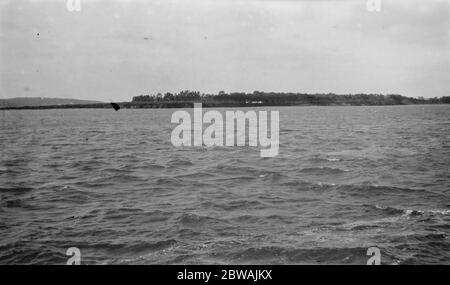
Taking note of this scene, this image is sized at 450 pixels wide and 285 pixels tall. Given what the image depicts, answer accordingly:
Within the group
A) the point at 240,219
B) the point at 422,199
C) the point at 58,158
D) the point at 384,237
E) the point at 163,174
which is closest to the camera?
the point at 384,237

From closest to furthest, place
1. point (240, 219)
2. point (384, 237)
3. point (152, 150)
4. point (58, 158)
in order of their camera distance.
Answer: point (384, 237)
point (240, 219)
point (58, 158)
point (152, 150)

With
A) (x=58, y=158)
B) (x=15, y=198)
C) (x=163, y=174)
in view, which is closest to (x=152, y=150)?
(x=58, y=158)

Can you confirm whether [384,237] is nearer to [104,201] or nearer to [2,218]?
[104,201]

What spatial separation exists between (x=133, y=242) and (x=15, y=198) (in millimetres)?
7202

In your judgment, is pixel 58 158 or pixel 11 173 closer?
pixel 11 173

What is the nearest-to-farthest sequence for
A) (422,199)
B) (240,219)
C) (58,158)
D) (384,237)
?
1. (384,237)
2. (240,219)
3. (422,199)
4. (58,158)

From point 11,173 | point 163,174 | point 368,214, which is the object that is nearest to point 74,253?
point 368,214

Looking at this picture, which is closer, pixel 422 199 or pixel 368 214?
pixel 368 214

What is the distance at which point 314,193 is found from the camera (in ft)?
48.5

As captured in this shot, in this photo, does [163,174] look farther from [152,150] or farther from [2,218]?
[152,150]

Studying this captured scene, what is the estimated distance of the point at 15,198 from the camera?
14.7 meters

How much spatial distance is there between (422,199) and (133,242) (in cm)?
984

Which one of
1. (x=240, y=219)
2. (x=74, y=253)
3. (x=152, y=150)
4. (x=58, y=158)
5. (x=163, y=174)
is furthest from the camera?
(x=152, y=150)

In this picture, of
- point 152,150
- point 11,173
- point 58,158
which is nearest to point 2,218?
point 11,173
